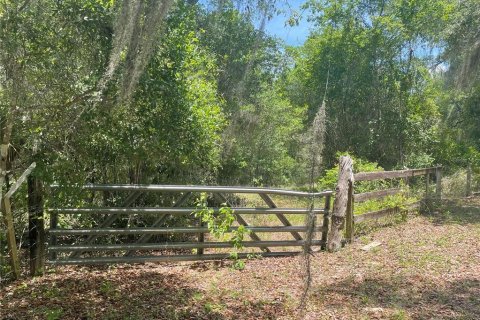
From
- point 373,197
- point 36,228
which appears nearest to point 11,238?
point 36,228

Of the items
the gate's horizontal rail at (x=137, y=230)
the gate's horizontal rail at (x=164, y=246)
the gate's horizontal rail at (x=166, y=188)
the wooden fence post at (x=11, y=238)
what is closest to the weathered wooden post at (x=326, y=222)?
the gate's horizontal rail at (x=164, y=246)

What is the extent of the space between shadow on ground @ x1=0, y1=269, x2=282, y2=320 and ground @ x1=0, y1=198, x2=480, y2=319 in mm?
10

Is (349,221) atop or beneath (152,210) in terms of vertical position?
beneath

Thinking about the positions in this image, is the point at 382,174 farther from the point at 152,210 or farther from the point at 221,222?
the point at 152,210

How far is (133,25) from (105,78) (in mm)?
676

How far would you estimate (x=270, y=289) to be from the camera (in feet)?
17.1

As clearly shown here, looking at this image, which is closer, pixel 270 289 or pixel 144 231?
pixel 270 289

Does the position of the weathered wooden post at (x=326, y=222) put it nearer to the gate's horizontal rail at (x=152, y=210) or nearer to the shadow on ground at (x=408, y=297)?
the gate's horizontal rail at (x=152, y=210)

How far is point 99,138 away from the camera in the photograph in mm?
5941

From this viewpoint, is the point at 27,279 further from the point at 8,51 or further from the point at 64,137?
the point at 8,51

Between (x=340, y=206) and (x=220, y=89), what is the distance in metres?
11.9

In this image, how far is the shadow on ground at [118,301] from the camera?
14.1 feet

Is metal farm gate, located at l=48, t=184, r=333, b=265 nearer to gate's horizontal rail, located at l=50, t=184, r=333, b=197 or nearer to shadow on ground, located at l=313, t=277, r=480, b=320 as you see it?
gate's horizontal rail, located at l=50, t=184, r=333, b=197

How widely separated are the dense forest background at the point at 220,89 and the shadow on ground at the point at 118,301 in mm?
1252
